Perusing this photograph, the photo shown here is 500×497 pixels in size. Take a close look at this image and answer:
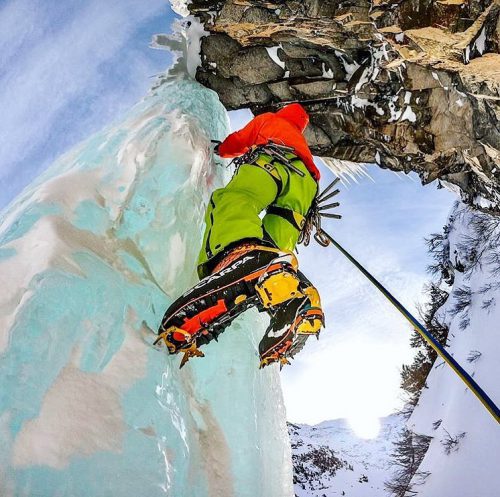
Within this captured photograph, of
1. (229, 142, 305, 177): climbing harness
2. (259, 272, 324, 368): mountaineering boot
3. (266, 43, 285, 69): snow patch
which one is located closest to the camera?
(259, 272, 324, 368): mountaineering boot

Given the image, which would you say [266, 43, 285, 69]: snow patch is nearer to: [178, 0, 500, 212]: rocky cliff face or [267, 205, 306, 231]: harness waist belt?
[178, 0, 500, 212]: rocky cliff face

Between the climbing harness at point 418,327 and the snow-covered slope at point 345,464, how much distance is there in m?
10.7

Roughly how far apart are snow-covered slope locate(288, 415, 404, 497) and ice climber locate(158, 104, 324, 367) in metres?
11.2

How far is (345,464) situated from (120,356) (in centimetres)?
1321

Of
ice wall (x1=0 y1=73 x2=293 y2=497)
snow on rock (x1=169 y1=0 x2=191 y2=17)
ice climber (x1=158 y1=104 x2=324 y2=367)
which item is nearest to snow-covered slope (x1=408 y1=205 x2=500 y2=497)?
ice wall (x1=0 y1=73 x2=293 y2=497)

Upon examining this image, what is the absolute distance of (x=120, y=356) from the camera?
55.3 inches

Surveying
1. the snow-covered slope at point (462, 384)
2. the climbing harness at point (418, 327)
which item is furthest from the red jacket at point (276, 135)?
the snow-covered slope at point (462, 384)

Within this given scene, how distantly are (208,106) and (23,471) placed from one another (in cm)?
302

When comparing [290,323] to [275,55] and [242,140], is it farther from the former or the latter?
[275,55]

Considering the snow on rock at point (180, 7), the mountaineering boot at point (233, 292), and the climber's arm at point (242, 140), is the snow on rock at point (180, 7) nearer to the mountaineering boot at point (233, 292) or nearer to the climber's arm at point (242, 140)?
the climber's arm at point (242, 140)

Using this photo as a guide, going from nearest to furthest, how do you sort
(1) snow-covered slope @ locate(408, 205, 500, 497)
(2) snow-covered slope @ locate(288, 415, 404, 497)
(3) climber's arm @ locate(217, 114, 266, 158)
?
(3) climber's arm @ locate(217, 114, 266, 158)
(1) snow-covered slope @ locate(408, 205, 500, 497)
(2) snow-covered slope @ locate(288, 415, 404, 497)

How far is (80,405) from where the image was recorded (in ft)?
3.86

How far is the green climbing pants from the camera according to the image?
1.67 metres

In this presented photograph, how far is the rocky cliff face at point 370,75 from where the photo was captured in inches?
125
